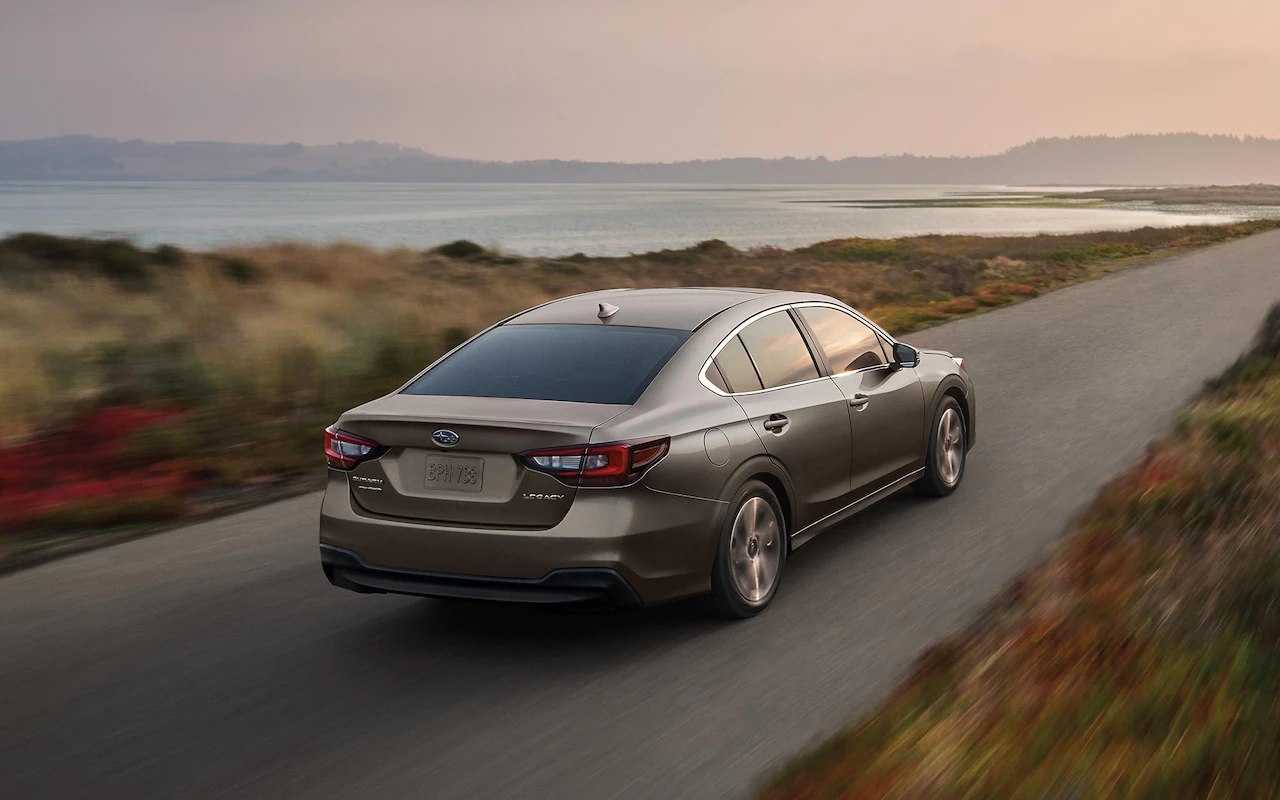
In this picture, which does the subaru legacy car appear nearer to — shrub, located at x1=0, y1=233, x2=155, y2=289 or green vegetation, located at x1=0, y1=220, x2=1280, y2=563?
green vegetation, located at x1=0, y1=220, x2=1280, y2=563

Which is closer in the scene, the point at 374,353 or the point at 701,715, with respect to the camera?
the point at 701,715

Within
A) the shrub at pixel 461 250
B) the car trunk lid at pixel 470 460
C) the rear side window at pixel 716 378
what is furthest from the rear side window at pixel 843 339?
the shrub at pixel 461 250

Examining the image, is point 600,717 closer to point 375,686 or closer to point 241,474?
point 375,686

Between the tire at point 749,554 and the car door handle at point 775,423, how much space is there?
0.93 feet

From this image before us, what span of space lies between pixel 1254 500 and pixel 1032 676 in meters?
2.70

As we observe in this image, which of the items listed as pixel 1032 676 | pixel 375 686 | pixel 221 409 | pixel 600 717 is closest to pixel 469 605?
pixel 375 686

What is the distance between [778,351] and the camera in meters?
6.71

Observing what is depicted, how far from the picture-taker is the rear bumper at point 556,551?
17.2ft

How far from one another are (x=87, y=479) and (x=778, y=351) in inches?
229

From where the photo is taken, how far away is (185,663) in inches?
218

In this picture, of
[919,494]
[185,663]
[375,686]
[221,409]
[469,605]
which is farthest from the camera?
[221,409]

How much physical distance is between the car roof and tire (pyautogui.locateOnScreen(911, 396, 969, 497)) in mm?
1875

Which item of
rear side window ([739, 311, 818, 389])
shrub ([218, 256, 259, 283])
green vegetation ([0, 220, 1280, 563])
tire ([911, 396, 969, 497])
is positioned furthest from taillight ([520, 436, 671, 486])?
shrub ([218, 256, 259, 283])

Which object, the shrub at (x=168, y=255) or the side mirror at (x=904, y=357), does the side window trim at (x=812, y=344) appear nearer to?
the side mirror at (x=904, y=357)
